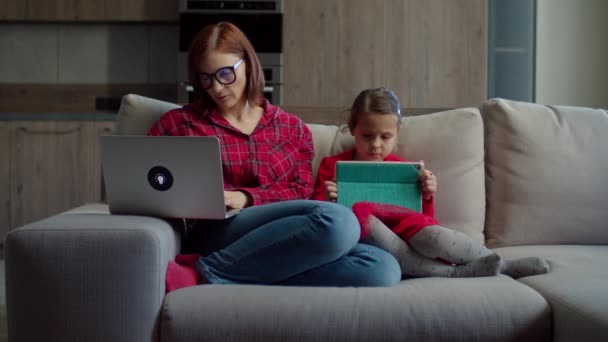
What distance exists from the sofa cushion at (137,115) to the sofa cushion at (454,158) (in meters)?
0.73

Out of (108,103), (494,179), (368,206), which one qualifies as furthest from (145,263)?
(108,103)

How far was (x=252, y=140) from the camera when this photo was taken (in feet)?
6.20

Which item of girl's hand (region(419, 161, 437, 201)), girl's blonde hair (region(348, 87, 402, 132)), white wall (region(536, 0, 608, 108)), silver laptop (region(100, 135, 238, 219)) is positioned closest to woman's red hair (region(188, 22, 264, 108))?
girl's blonde hair (region(348, 87, 402, 132))

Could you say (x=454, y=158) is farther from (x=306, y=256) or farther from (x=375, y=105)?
(x=306, y=256)

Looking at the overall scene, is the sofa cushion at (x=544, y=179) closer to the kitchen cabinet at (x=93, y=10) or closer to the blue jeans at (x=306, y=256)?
the blue jeans at (x=306, y=256)

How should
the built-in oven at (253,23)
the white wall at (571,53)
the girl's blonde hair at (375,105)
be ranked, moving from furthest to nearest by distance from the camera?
the white wall at (571,53) → the built-in oven at (253,23) → the girl's blonde hair at (375,105)

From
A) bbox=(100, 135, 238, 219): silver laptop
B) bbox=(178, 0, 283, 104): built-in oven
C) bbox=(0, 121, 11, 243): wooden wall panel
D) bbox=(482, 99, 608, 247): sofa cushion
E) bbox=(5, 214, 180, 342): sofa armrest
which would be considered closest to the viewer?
bbox=(5, 214, 180, 342): sofa armrest

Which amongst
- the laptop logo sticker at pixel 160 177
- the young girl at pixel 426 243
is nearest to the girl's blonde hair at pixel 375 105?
the young girl at pixel 426 243

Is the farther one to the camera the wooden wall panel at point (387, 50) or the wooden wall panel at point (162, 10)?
the wooden wall panel at point (162, 10)

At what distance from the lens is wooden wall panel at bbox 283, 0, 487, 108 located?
13.5ft

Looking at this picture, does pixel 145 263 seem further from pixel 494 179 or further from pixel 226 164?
pixel 494 179

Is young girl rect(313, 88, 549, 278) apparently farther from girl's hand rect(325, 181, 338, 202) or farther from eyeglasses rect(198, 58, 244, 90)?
eyeglasses rect(198, 58, 244, 90)

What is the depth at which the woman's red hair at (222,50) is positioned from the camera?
5.91 feet

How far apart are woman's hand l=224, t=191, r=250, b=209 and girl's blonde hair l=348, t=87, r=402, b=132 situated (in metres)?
0.41
